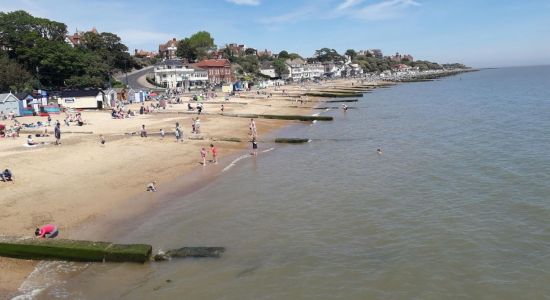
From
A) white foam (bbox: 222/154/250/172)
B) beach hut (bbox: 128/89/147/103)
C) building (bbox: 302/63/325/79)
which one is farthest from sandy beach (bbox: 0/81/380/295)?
building (bbox: 302/63/325/79)

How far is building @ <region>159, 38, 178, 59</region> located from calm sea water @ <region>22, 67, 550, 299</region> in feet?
476

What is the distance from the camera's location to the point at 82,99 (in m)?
55.3

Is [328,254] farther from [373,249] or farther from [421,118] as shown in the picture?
[421,118]

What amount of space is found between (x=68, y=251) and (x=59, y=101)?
4662 cm

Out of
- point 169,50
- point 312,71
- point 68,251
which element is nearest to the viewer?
point 68,251

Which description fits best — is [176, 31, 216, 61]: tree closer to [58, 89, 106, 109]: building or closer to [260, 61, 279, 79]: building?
[260, 61, 279, 79]: building

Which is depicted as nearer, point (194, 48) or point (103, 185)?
point (103, 185)

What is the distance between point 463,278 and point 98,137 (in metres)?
28.4

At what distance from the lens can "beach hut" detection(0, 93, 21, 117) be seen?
47.0 m

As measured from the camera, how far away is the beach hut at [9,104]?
47000 millimetres

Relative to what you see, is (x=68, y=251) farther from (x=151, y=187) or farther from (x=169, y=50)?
(x=169, y=50)

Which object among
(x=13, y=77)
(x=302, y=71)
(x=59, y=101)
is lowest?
(x=59, y=101)

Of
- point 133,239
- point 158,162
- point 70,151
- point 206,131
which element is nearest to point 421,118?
point 206,131

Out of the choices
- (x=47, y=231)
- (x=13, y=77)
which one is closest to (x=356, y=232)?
(x=47, y=231)
